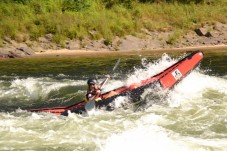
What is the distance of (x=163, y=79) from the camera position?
12.2 m

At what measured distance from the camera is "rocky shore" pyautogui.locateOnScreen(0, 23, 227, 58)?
95.6ft

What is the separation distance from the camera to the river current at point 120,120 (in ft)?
26.3

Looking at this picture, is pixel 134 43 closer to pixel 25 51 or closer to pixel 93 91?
pixel 25 51

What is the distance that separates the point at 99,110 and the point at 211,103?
299 cm

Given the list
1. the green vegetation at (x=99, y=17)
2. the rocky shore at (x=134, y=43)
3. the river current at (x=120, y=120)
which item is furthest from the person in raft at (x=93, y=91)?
the green vegetation at (x=99, y=17)

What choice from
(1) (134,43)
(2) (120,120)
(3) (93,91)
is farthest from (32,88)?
(1) (134,43)

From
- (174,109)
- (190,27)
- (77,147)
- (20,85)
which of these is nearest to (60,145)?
(77,147)

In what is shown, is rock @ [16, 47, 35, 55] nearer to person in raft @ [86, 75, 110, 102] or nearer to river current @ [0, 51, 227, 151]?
river current @ [0, 51, 227, 151]

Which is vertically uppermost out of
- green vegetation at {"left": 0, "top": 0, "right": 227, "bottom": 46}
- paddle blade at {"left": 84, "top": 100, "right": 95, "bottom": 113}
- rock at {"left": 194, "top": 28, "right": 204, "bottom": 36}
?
green vegetation at {"left": 0, "top": 0, "right": 227, "bottom": 46}

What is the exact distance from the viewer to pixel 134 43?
31469 millimetres

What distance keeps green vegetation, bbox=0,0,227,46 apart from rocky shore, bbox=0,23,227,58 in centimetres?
47

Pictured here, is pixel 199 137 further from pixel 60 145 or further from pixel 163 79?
pixel 163 79

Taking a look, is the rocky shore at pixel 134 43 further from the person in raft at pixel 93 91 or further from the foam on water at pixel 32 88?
the person in raft at pixel 93 91

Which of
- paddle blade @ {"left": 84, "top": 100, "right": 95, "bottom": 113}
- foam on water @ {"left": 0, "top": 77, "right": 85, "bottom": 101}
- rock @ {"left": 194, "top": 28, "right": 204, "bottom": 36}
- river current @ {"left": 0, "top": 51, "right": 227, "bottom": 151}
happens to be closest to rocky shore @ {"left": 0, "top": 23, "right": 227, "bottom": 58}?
rock @ {"left": 194, "top": 28, "right": 204, "bottom": 36}
